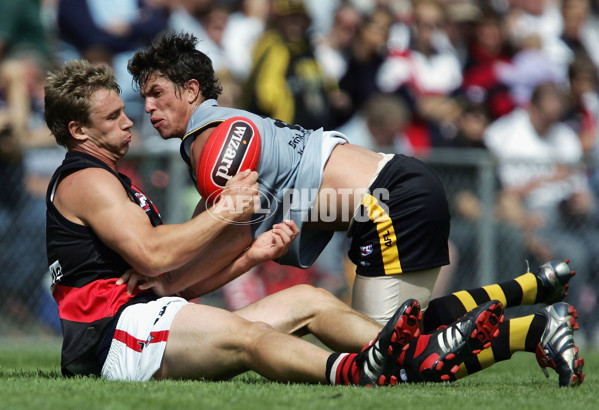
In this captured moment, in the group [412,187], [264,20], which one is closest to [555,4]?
[264,20]

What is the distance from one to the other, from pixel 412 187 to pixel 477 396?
1201 mm

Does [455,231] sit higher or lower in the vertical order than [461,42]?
lower

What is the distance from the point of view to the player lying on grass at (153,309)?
4188 mm

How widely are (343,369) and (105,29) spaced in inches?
242

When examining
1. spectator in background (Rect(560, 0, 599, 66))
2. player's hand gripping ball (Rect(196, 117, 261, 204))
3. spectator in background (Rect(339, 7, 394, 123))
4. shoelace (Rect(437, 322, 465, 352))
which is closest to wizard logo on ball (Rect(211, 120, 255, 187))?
player's hand gripping ball (Rect(196, 117, 261, 204))

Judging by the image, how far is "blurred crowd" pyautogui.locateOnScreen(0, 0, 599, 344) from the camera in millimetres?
8211

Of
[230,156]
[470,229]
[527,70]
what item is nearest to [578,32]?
[527,70]

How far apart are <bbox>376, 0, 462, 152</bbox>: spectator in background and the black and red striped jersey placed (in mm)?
5441

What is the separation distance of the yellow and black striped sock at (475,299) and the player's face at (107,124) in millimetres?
1932

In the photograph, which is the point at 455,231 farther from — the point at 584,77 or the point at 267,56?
the point at 584,77

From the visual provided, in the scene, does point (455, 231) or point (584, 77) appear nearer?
point (455, 231)

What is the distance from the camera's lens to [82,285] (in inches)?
178

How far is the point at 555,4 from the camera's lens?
11633mm

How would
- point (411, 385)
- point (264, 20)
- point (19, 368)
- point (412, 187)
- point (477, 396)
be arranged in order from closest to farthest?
point (477, 396)
point (411, 385)
point (412, 187)
point (19, 368)
point (264, 20)
